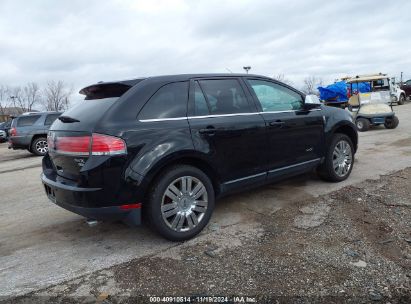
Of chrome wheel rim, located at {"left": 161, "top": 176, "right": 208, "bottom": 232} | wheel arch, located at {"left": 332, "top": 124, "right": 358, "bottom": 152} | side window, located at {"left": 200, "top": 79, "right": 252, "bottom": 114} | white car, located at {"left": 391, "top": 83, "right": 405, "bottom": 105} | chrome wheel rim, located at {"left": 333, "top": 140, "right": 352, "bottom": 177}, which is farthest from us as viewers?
white car, located at {"left": 391, "top": 83, "right": 405, "bottom": 105}

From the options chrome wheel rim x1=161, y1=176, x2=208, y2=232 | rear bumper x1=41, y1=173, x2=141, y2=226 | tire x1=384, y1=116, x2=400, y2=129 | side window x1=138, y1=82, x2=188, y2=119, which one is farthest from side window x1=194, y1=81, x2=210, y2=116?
tire x1=384, y1=116, x2=400, y2=129

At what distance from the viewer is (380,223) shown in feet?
12.8

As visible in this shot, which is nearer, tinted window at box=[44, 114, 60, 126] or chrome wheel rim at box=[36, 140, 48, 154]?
chrome wheel rim at box=[36, 140, 48, 154]

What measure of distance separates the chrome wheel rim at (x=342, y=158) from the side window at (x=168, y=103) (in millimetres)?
2723

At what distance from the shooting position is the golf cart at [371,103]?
1262cm

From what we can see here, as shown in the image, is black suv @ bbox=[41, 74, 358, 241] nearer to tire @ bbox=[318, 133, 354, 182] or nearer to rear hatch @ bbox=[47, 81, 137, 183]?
rear hatch @ bbox=[47, 81, 137, 183]

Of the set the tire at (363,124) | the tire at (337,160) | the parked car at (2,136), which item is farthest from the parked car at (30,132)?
the parked car at (2,136)

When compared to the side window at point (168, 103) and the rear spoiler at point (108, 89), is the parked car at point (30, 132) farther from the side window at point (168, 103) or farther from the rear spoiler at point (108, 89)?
the side window at point (168, 103)

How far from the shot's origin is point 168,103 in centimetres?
372

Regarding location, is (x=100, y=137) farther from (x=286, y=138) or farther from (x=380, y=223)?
(x=380, y=223)

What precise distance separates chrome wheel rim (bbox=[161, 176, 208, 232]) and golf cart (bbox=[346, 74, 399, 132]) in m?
10.8

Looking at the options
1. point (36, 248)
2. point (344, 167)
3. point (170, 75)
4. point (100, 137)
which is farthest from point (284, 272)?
point (344, 167)

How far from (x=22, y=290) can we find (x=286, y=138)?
131 inches

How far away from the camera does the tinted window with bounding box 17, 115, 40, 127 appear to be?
13.3 metres
